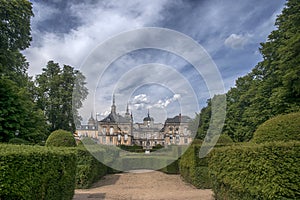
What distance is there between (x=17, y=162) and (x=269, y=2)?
11398 mm

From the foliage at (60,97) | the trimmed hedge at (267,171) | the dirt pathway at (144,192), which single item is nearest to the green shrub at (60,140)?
the dirt pathway at (144,192)

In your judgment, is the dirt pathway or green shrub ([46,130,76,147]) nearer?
the dirt pathway

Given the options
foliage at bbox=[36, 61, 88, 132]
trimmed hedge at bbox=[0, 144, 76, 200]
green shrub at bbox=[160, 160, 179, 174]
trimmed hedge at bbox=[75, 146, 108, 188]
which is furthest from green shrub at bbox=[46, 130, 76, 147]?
foliage at bbox=[36, 61, 88, 132]

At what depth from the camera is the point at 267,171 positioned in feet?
12.0

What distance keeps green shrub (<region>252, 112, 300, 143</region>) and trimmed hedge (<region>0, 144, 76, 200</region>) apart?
4.76 m

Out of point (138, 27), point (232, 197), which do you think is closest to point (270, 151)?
point (232, 197)

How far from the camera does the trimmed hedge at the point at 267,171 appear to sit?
345cm

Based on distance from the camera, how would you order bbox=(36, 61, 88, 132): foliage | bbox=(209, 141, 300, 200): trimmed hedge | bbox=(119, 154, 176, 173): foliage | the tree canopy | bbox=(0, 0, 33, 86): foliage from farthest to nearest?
bbox=(36, 61, 88, 132): foliage < bbox=(119, 154, 176, 173): foliage < bbox=(0, 0, 33, 86): foliage < the tree canopy < bbox=(209, 141, 300, 200): trimmed hedge

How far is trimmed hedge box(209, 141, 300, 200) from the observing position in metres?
3.45

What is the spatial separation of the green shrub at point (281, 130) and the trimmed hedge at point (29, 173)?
4755 millimetres

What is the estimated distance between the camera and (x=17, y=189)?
9.97 ft

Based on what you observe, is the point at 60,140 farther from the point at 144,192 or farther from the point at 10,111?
the point at 144,192

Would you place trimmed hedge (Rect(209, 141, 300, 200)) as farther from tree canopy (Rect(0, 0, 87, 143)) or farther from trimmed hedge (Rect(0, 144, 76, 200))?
tree canopy (Rect(0, 0, 87, 143))

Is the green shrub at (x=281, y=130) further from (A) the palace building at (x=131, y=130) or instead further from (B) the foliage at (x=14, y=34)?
(A) the palace building at (x=131, y=130)
